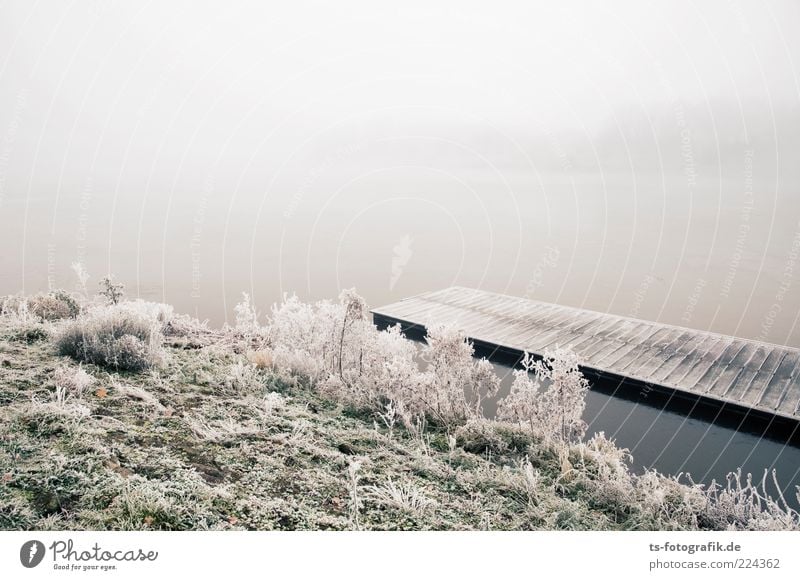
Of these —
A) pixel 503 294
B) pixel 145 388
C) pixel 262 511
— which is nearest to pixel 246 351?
pixel 145 388

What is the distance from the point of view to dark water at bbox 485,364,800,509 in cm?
578

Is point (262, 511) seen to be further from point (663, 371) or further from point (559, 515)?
point (663, 371)

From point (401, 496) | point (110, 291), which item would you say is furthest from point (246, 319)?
point (401, 496)

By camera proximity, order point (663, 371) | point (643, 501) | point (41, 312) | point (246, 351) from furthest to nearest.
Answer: point (663, 371) < point (41, 312) < point (246, 351) < point (643, 501)

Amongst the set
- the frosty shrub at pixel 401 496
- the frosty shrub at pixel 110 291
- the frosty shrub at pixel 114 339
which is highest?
the frosty shrub at pixel 110 291

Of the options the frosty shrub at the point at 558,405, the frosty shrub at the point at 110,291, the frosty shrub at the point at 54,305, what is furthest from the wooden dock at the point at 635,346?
the frosty shrub at the point at 54,305

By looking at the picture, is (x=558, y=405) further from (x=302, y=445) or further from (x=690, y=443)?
(x=302, y=445)

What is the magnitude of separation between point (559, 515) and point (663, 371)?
4960 millimetres

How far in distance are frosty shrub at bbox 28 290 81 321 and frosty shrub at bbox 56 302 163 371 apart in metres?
1.73

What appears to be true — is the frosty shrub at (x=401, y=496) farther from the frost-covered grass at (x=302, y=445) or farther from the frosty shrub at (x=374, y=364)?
the frosty shrub at (x=374, y=364)

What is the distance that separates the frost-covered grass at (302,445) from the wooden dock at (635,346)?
185 centimetres

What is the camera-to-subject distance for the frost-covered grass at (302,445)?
3686 mm
